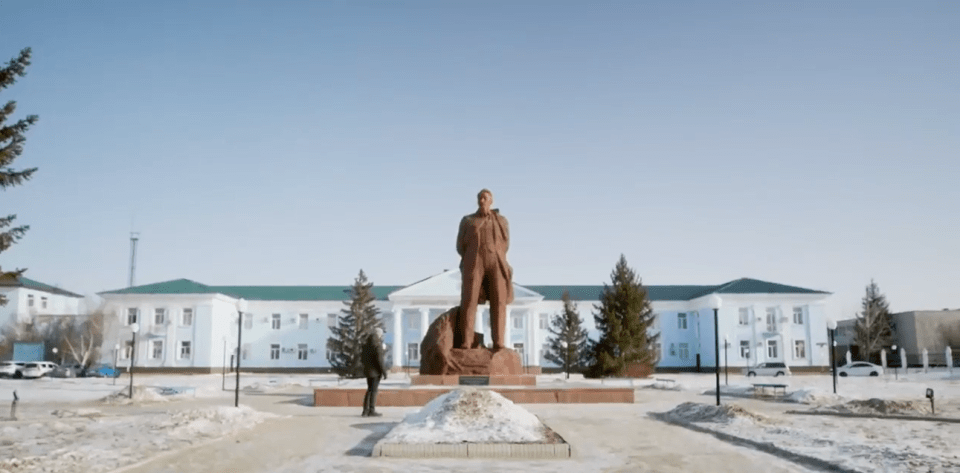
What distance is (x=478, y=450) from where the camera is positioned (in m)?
7.96

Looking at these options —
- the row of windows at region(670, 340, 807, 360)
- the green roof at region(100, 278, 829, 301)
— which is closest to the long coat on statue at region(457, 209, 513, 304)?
the green roof at region(100, 278, 829, 301)

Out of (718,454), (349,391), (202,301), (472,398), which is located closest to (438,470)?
(472,398)

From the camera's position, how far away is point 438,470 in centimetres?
714

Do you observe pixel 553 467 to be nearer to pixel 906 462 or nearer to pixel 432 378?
pixel 906 462

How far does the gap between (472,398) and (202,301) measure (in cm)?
4924

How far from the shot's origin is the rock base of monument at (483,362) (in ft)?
59.8

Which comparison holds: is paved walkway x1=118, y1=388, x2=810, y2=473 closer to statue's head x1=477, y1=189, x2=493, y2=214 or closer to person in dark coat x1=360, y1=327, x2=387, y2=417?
person in dark coat x1=360, y1=327, x2=387, y2=417

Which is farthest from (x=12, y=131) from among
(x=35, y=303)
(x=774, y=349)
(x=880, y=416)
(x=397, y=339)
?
(x=35, y=303)

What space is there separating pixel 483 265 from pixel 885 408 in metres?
9.20

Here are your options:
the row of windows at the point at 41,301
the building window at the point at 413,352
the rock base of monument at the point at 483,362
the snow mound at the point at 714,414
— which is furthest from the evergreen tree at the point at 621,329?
the row of windows at the point at 41,301

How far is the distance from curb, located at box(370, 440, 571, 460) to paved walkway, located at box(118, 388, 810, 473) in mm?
206

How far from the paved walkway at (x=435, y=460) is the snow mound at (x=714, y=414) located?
0.58m

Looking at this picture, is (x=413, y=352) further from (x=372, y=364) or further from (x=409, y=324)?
(x=372, y=364)

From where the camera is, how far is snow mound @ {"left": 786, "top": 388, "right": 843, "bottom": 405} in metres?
17.6
